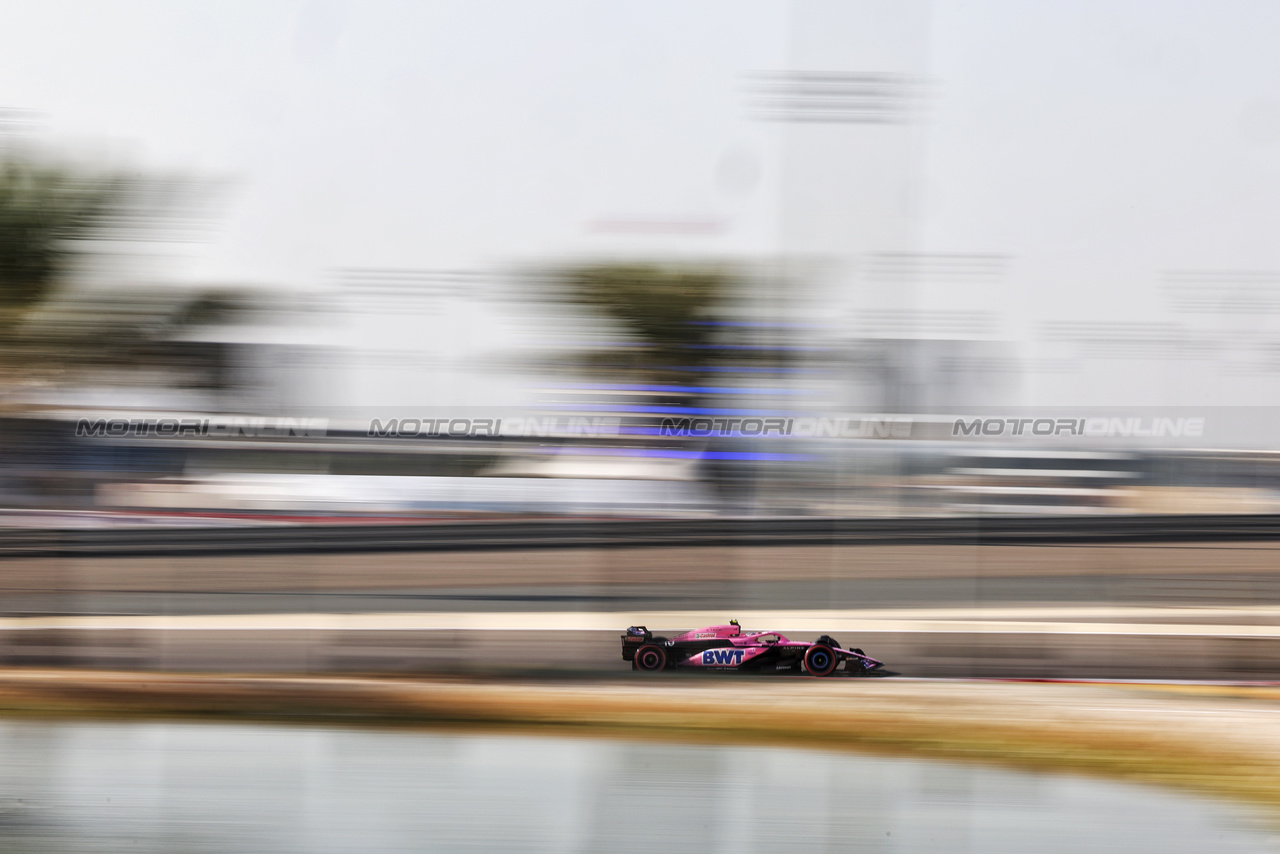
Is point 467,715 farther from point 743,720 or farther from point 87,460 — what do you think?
point 87,460

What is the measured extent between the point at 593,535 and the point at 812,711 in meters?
1.10

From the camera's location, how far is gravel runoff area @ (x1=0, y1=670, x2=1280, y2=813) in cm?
333

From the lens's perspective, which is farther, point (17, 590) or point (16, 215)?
point (17, 590)

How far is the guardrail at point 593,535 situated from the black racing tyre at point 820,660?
20.9 inches

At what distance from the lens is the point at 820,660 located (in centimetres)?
411

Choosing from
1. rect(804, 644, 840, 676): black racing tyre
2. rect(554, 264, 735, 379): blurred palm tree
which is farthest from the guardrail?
rect(554, 264, 735, 379): blurred palm tree

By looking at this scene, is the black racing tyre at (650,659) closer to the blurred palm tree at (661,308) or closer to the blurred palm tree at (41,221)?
the blurred palm tree at (661,308)

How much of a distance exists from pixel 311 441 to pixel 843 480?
216cm

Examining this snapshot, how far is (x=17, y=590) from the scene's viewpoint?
4480 millimetres

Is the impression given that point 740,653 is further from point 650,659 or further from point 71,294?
point 71,294

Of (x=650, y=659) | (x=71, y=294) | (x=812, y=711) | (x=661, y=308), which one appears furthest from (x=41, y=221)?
(x=812, y=711)

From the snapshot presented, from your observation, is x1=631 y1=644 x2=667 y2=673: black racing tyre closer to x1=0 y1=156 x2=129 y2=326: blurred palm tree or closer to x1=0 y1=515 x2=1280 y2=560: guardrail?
x1=0 y1=515 x2=1280 y2=560: guardrail

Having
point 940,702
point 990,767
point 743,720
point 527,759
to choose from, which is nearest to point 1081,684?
point 940,702

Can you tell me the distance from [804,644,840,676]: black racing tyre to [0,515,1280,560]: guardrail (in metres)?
0.53
